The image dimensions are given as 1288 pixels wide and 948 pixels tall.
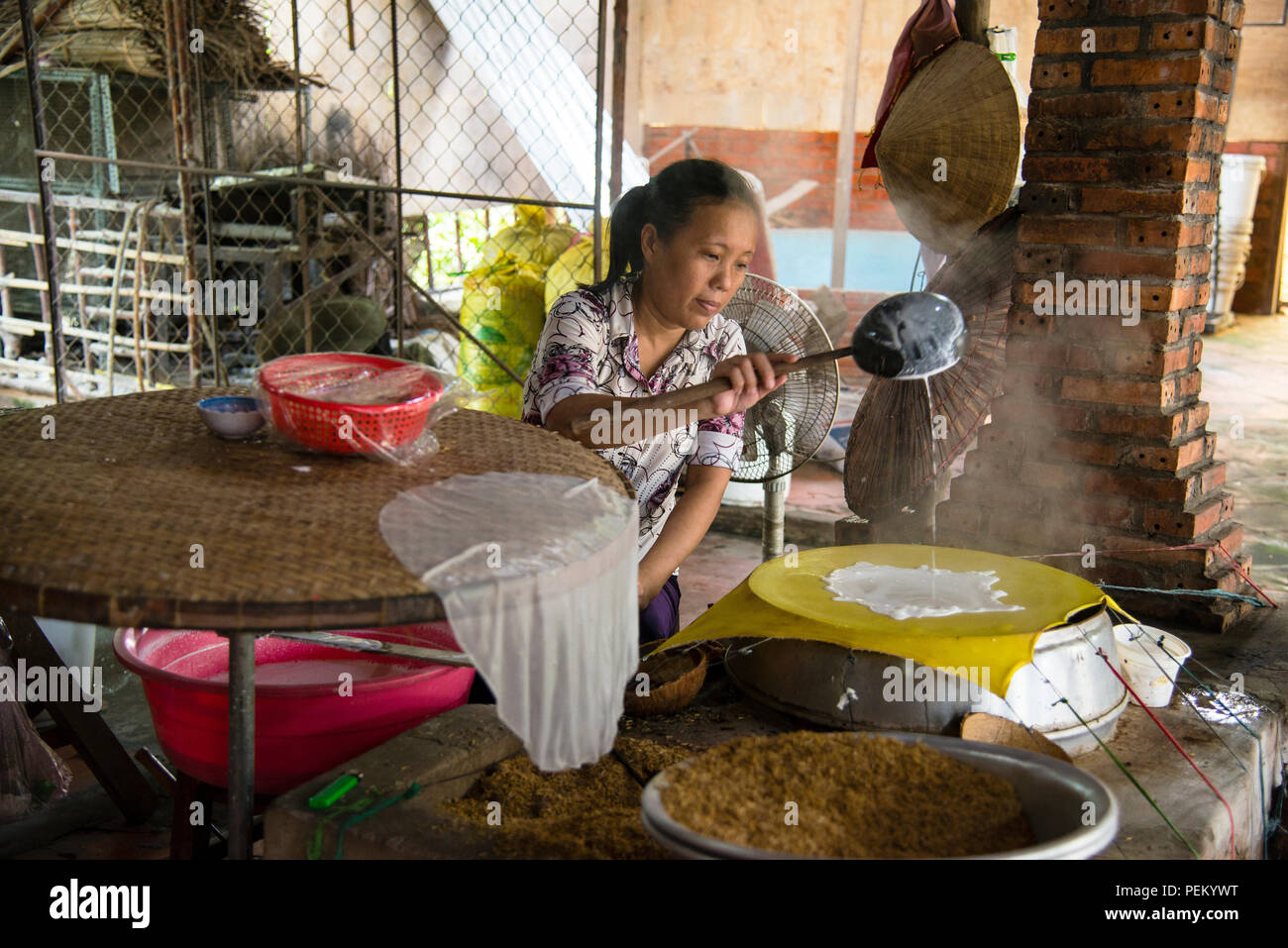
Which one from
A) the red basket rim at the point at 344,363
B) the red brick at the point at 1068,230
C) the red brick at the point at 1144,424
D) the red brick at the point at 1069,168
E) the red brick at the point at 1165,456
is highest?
the red brick at the point at 1069,168

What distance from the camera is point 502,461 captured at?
1798mm

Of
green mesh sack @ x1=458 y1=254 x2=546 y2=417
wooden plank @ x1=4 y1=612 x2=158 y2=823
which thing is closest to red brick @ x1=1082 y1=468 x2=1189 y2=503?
wooden plank @ x1=4 y1=612 x2=158 y2=823

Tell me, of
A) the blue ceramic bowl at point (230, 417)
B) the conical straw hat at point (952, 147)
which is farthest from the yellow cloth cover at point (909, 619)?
the conical straw hat at point (952, 147)

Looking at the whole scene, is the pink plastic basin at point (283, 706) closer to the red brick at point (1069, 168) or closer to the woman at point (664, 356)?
the woman at point (664, 356)

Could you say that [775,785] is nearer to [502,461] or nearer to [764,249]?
[502,461]

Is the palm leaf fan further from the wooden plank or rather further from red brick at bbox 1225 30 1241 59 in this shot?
the wooden plank

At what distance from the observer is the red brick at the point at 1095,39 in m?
2.92

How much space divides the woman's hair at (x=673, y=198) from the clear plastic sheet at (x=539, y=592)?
3.19 ft

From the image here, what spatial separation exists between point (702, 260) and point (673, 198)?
153 mm

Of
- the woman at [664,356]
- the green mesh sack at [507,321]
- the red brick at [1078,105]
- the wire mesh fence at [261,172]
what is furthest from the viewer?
the wire mesh fence at [261,172]

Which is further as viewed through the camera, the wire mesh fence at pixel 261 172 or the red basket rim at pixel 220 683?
the wire mesh fence at pixel 261 172
